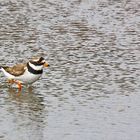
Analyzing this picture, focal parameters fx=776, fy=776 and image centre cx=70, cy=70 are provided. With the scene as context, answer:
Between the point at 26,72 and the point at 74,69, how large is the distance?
1577 mm

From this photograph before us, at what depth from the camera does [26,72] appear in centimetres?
1541

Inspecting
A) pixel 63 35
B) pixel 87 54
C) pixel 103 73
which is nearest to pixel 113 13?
pixel 63 35

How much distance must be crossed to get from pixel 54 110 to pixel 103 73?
9.77 ft

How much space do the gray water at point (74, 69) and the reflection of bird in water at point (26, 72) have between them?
0.19 m

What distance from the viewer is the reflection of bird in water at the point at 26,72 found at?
15.3 metres

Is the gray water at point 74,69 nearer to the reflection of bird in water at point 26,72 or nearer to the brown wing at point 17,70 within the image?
the reflection of bird in water at point 26,72

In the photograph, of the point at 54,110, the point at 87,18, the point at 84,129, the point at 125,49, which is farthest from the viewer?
the point at 87,18

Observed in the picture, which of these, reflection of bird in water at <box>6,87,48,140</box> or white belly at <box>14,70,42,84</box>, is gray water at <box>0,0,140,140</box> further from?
white belly at <box>14,70,42,84</box>

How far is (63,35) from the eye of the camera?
2042cm

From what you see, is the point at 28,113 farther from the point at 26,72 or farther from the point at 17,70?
the point at 17,70

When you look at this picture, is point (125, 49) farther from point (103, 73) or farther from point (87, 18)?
point (87, 18)

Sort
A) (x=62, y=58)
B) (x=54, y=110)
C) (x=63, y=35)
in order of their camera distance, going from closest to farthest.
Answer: (x=54, y=110), (x=62, y=58), (x=63, y=35)

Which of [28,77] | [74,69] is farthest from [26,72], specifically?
[74,69]

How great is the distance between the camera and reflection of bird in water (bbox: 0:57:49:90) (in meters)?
15.3
